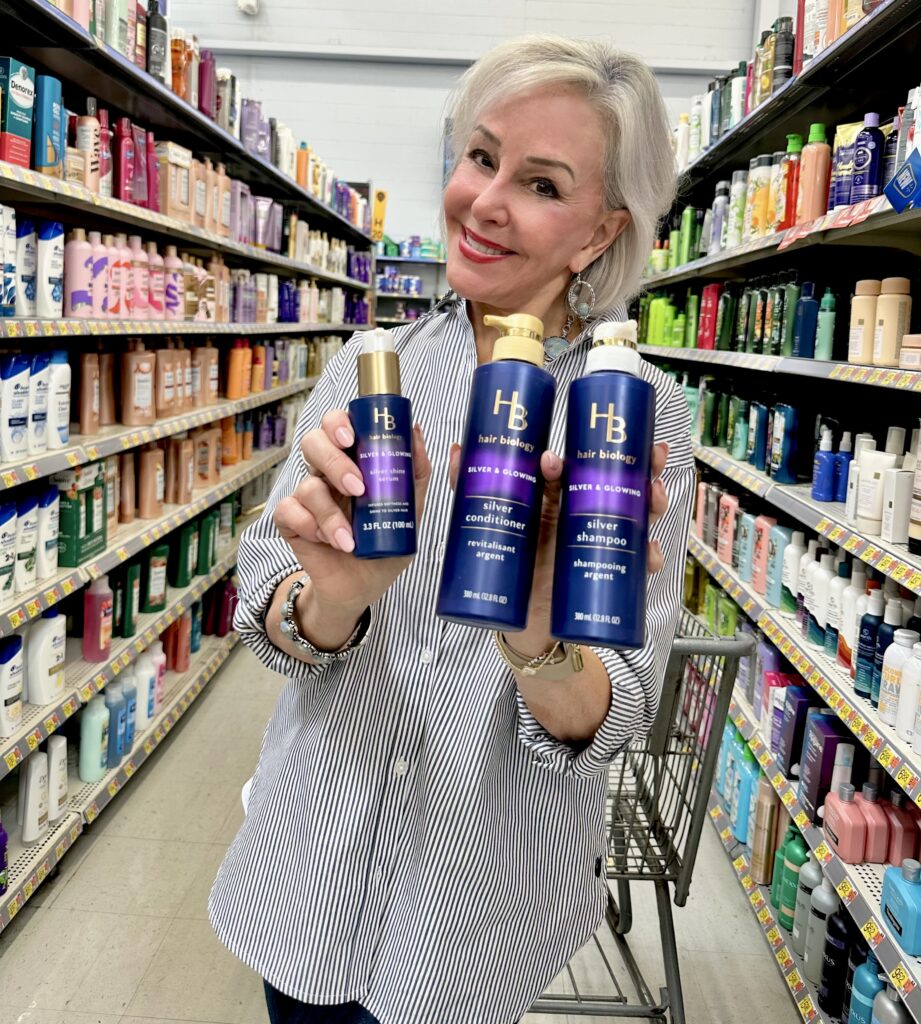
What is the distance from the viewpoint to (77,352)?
330cm

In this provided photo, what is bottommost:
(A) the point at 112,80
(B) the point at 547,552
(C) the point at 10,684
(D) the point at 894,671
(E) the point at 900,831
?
(E) the point at 900,831

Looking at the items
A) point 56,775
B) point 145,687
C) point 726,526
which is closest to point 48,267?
point 56,775

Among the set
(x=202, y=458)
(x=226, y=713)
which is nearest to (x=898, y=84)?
(x=202, y=458)

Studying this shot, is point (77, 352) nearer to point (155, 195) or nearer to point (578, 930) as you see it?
point (155, 195)

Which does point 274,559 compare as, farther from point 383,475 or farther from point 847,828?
point 847,828

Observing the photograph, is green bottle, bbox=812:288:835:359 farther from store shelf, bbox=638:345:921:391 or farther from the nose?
the nose

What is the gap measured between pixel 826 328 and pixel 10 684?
2539mm

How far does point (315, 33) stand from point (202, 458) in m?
6.91

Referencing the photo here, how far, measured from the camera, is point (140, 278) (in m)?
3.27

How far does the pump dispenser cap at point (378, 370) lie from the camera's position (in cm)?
85

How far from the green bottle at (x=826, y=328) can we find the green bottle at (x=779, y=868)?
4.68ft

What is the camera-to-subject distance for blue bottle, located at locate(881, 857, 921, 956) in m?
1.84

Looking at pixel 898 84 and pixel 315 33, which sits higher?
pixel 315 33

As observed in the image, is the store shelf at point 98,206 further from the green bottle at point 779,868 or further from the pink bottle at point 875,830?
the green bottle at point 779,868
